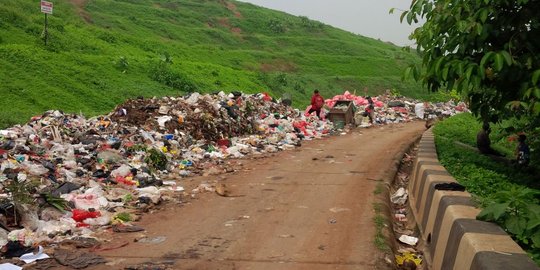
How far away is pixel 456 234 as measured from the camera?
390 centimetres

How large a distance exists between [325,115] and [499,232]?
14.8 metres

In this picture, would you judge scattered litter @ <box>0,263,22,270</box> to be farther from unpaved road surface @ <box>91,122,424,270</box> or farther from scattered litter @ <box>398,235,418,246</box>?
scattered litter @ <box>398,235,418,246</box>

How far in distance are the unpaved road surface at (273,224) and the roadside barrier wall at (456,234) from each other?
1.96 ft

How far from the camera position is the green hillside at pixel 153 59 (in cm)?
1546

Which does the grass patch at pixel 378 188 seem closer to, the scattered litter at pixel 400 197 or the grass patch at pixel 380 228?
the scattered litter at pixel 400 197

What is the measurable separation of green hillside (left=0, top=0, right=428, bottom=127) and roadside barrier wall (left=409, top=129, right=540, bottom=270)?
9.07 m

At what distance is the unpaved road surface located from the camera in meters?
4.78

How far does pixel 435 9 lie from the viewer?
595 cm

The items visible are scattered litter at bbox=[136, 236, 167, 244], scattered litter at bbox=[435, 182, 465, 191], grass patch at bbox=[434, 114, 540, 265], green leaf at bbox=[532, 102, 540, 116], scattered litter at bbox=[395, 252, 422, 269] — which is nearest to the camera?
grass patch at bbox=[434, 114, 540, 265]

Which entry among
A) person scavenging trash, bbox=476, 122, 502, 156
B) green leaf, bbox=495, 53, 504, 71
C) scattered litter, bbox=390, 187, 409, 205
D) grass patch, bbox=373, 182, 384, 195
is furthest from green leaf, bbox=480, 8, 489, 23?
person scavenging trash, bbox=476, 122, 502, 156

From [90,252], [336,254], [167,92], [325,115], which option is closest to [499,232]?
[336,254]

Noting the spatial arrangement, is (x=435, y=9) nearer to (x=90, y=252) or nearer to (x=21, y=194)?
(x=90, y=252)

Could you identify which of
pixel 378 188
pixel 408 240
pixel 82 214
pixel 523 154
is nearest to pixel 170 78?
pixel 378 188

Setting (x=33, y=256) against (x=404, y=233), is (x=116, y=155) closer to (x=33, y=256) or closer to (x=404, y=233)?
(x=33, y=256)
